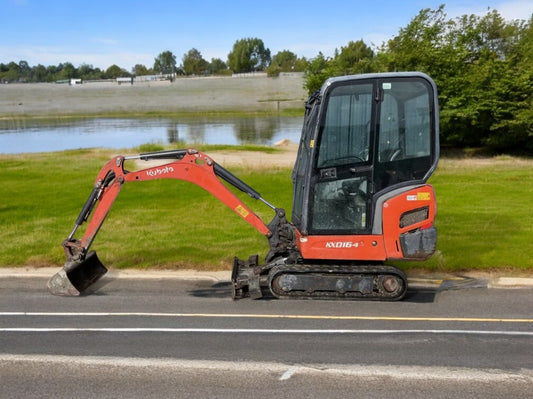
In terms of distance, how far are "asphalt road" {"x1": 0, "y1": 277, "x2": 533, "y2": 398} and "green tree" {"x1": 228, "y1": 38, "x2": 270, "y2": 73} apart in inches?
6324

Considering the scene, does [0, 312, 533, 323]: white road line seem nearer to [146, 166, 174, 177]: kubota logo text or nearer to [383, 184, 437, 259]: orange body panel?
[383, 184, 437, 259]: orange body panel

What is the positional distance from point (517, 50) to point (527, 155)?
7323 millimetres

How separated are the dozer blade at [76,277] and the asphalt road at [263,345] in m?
0.18

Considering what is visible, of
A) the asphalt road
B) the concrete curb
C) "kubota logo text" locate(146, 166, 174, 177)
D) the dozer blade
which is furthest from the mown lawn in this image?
"kubota logo text" locate(146, 166, 174, 177)

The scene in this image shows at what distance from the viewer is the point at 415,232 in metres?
7.60

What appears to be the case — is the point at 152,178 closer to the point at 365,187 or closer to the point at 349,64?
the point at 365,187

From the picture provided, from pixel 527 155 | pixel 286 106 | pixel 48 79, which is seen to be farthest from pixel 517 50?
pixel 48 79

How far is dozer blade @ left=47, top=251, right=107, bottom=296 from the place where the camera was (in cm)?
845

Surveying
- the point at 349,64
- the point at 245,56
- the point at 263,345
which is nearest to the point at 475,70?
the point at 349,64

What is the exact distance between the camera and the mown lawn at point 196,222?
1050 centimetres

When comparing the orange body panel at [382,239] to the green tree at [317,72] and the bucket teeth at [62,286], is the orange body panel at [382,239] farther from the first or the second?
the green tree at [317,72]

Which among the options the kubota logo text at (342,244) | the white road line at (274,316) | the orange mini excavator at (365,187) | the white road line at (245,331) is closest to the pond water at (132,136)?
the white road line at (274,316)

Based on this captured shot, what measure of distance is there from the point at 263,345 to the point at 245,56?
539ft

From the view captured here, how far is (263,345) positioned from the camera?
6492 millimetres
